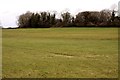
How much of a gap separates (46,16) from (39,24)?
1348 centimetres

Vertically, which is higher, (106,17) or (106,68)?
(106,17)

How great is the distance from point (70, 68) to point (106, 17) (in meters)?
135

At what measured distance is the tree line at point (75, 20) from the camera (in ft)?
474

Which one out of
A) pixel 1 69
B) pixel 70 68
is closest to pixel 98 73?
pixel 70 68

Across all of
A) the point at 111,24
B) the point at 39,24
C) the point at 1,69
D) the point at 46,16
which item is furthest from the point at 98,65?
the point at 46,16

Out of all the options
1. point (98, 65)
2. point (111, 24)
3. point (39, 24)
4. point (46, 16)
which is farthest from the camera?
point (46, 16)

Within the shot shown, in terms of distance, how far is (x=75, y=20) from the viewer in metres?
156

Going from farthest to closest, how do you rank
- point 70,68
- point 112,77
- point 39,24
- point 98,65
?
point 39,24 < point 98,65 < point 70,68 < point 112,77

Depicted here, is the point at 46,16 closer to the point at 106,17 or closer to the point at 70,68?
the point at 106,17

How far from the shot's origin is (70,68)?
782 inches

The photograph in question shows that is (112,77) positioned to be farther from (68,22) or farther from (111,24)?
(68,22)

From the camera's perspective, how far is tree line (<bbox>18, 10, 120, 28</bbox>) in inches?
5694

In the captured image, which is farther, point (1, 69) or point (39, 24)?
point (39, 24)

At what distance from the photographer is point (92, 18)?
5999 inches
